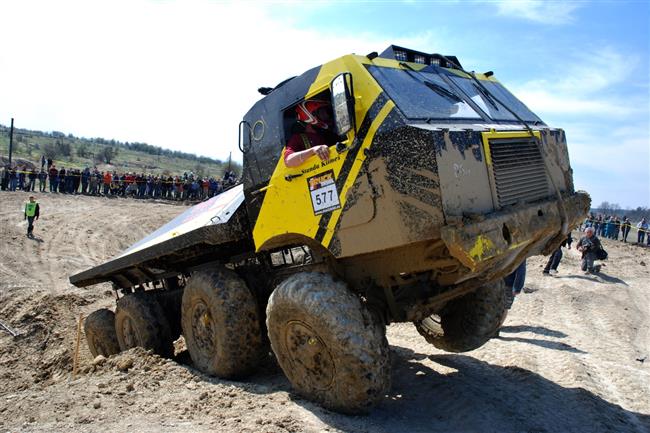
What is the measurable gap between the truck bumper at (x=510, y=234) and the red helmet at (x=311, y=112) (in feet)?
5.94

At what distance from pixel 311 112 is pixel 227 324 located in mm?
2452

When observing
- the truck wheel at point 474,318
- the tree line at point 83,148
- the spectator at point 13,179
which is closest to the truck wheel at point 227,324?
the truck wheel at point 474,318

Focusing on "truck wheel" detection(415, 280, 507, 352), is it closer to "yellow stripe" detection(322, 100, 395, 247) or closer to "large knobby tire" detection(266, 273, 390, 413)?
"large knobby tire" detection(266, 273, 390, 413)

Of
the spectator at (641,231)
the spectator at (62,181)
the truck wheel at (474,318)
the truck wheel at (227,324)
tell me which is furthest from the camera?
the spectator at (641,231)

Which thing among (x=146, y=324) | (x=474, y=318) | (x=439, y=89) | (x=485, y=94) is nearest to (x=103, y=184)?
(x=146, y=324)

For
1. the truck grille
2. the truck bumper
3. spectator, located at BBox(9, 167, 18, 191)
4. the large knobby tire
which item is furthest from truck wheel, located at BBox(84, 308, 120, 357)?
spectator, located at BBox(9, 167, 18, 191)

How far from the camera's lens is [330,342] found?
500 cm

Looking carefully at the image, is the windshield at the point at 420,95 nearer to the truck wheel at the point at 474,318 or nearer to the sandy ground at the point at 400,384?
the truck wheel at the point at 474,318

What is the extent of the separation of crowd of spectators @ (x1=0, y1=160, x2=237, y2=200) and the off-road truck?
19333 mm

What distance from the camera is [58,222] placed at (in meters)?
21.9

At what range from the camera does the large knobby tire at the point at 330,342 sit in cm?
491

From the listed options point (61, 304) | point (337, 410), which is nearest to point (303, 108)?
point (337, 410)

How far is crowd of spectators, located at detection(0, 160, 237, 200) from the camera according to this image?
2708 centimetres

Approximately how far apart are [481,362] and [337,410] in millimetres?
3087
